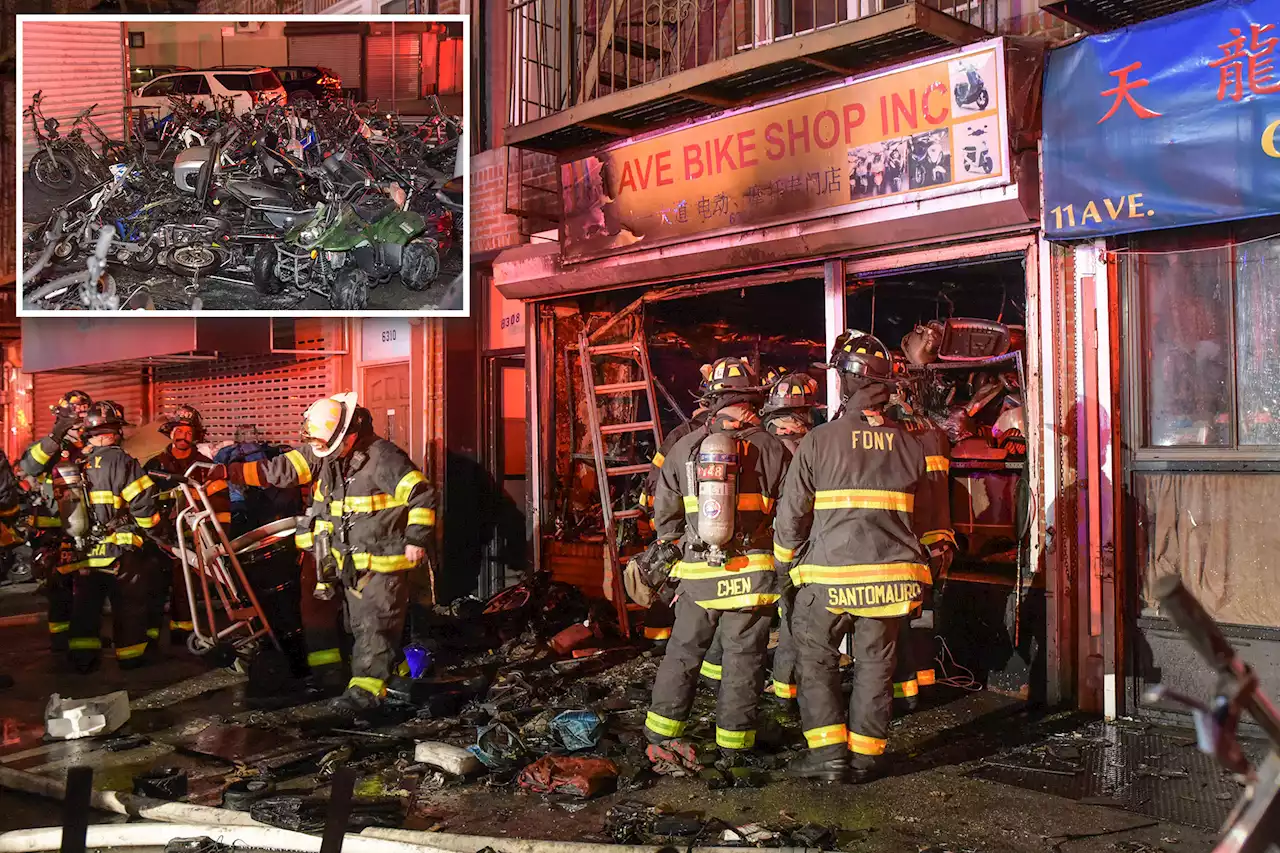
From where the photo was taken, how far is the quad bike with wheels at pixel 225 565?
7965mm

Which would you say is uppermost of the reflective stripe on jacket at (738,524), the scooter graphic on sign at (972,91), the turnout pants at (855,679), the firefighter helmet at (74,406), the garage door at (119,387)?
the scooter graphic on sign at (972,91)

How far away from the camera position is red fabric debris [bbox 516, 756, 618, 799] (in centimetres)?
545

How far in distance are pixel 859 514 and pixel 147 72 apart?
8177 millimetres

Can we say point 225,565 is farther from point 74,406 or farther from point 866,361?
point 866,361

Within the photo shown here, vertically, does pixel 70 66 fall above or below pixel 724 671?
above

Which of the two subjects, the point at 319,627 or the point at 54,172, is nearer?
the point at 319,627

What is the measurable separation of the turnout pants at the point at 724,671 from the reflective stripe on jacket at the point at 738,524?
0.32ft

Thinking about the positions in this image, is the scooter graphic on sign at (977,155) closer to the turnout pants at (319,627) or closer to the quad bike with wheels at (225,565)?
the turnout pants at (319,627)

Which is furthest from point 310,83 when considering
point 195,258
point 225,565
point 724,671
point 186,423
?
point 724,671

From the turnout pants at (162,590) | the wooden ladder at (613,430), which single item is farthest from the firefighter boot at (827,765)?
the turnout pants at (162,590)

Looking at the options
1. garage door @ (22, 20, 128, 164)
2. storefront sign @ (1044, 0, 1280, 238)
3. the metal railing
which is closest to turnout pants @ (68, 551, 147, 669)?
garage door @ (22, 20, 128, 164)

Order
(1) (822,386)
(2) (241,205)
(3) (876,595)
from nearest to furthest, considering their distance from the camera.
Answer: (3) (876,595)
(2) (241,205)
(1) (822,386)

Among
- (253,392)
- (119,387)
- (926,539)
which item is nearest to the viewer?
(926,539)

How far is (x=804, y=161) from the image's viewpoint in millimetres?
8086
